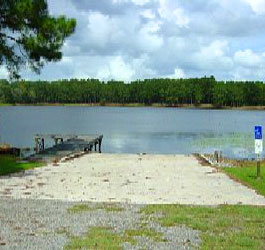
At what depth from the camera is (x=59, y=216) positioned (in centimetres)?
992

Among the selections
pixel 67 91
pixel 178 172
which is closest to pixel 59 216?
pixel 178 172

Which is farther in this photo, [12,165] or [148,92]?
[148,92]

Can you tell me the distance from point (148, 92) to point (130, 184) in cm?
15630

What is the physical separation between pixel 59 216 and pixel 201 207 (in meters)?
2.91

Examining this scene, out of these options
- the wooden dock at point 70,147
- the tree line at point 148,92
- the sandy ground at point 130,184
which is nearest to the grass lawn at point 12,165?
the sandy ground at point 130,184

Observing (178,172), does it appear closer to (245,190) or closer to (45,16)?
(245,190)

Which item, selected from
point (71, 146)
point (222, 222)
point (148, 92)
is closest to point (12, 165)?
point (71, 146)

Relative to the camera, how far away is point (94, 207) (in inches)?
432

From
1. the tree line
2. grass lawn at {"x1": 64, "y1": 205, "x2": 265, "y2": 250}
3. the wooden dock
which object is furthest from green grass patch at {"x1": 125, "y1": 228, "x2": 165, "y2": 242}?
the tree line

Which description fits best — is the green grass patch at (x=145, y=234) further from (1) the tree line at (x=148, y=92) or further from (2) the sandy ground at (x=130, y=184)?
(1) the tree line at (x=148, y=92)

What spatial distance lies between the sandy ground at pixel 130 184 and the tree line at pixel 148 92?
4912 inches

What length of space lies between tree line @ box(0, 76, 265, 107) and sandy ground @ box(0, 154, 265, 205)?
124755 mm

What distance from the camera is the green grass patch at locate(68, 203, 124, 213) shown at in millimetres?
10595

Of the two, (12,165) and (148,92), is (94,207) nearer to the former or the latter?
(12,165)
